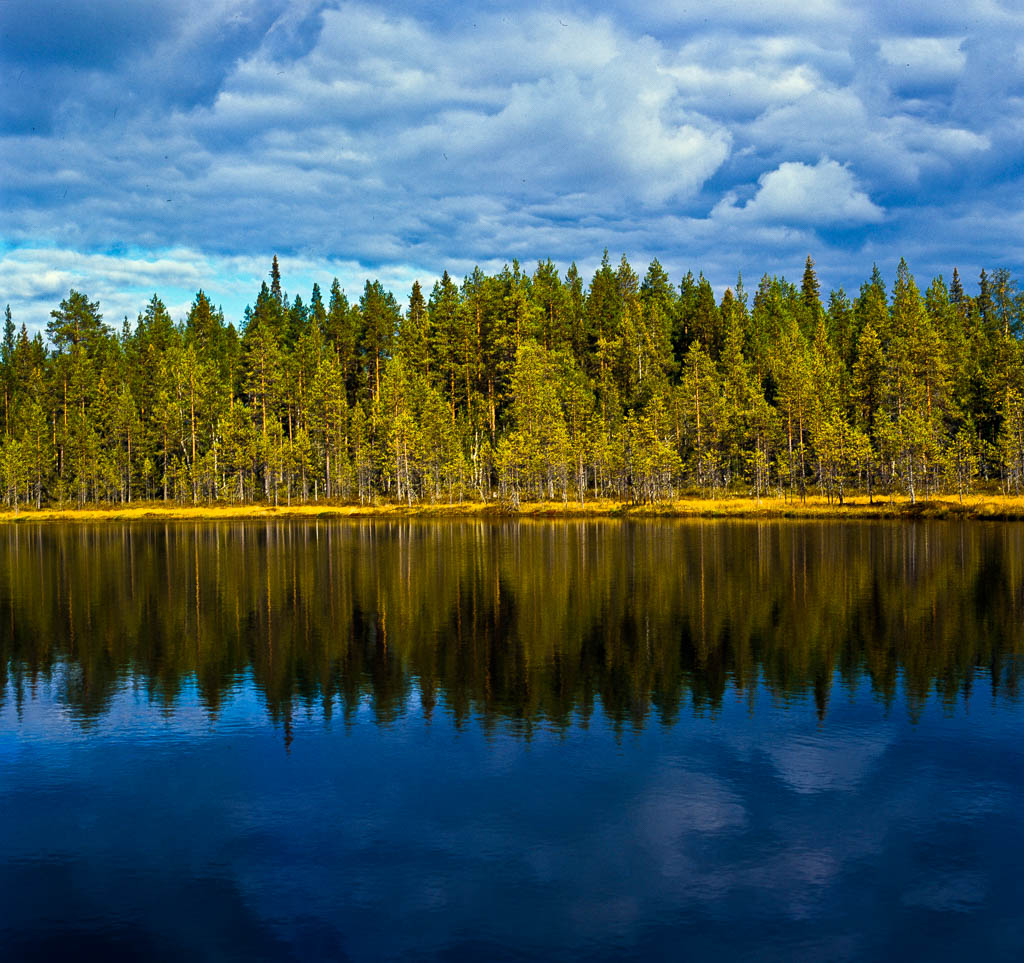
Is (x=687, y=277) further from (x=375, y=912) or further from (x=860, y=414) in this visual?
(x=375, y=912)

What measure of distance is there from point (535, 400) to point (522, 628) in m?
89.7

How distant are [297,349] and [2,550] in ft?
261

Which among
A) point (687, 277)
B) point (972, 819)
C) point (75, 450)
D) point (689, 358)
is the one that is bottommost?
point (972, 819)

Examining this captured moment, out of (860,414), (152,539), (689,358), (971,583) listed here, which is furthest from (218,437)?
(971,583)

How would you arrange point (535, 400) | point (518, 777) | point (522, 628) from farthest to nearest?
point (535, 400) < point (522, 628) < point (518, 777)

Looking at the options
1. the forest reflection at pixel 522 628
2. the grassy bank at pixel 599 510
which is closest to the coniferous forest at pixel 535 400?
the grassy bank at pixel 599 510

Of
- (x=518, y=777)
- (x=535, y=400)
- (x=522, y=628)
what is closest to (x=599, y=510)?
(x=535, y=400)

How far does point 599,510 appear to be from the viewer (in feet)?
363

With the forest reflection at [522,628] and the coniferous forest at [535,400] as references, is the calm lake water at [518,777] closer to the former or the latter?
the forest reflection at [522,628]

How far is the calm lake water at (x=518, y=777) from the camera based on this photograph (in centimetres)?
1251

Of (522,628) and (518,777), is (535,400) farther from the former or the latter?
(518,777)

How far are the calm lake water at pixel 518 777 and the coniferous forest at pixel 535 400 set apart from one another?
260ft

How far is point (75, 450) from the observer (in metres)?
138

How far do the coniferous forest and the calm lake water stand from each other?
79307mm
